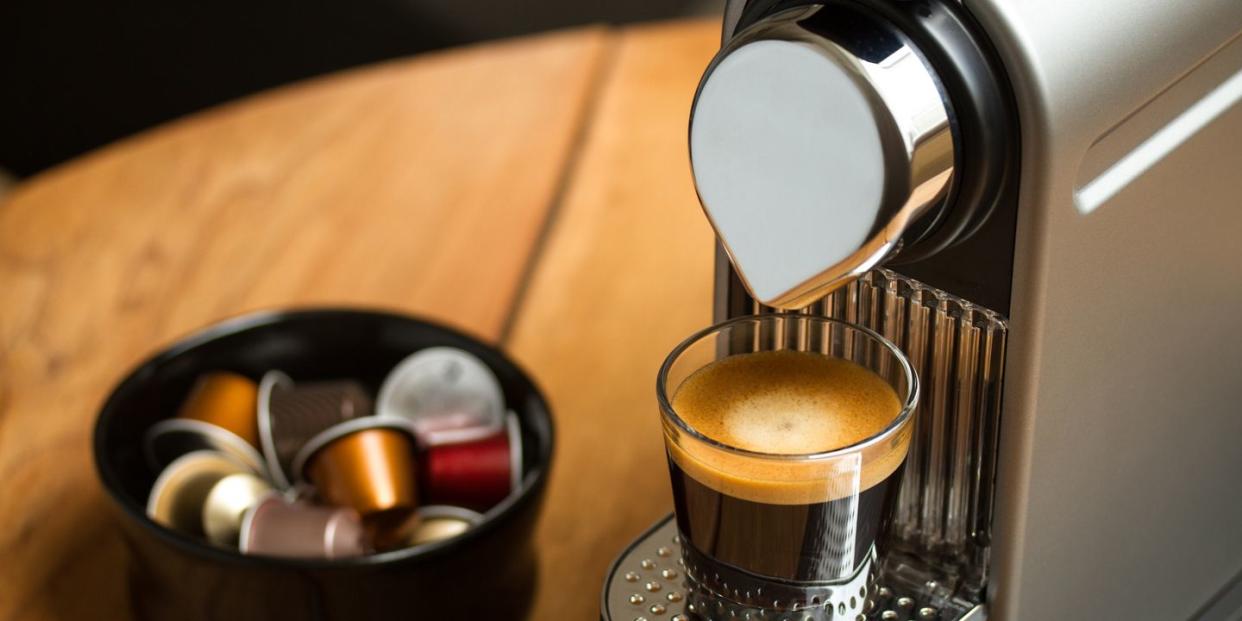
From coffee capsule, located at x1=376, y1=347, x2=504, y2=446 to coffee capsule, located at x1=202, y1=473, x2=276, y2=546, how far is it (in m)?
0.08

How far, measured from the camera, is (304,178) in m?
0.91

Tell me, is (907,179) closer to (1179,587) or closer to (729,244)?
(729,244)

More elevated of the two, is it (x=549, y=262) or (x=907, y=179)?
(x=907, y=179)

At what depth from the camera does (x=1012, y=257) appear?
37 cm

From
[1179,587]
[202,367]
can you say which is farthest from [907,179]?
[202,367]

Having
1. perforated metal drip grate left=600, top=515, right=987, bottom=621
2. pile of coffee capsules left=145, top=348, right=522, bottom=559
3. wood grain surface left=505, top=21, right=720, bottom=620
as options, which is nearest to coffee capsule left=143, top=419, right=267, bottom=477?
pile of coffee capsules left=145, top=348, right=522, bottom=559

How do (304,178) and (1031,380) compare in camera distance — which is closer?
(1031,380)

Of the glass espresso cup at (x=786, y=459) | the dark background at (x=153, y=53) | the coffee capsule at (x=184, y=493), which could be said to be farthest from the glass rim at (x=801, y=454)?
the dark background at (x=153, y=53)

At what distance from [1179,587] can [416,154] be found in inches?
23.0

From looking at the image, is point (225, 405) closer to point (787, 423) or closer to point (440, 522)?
point (440, 522)

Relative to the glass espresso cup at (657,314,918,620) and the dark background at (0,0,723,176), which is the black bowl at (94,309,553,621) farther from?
the dark background at (0,0,723,176)

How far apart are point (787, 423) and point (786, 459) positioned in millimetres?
31

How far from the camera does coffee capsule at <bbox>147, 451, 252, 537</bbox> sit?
591 mm

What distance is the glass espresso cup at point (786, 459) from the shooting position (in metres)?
0.37
